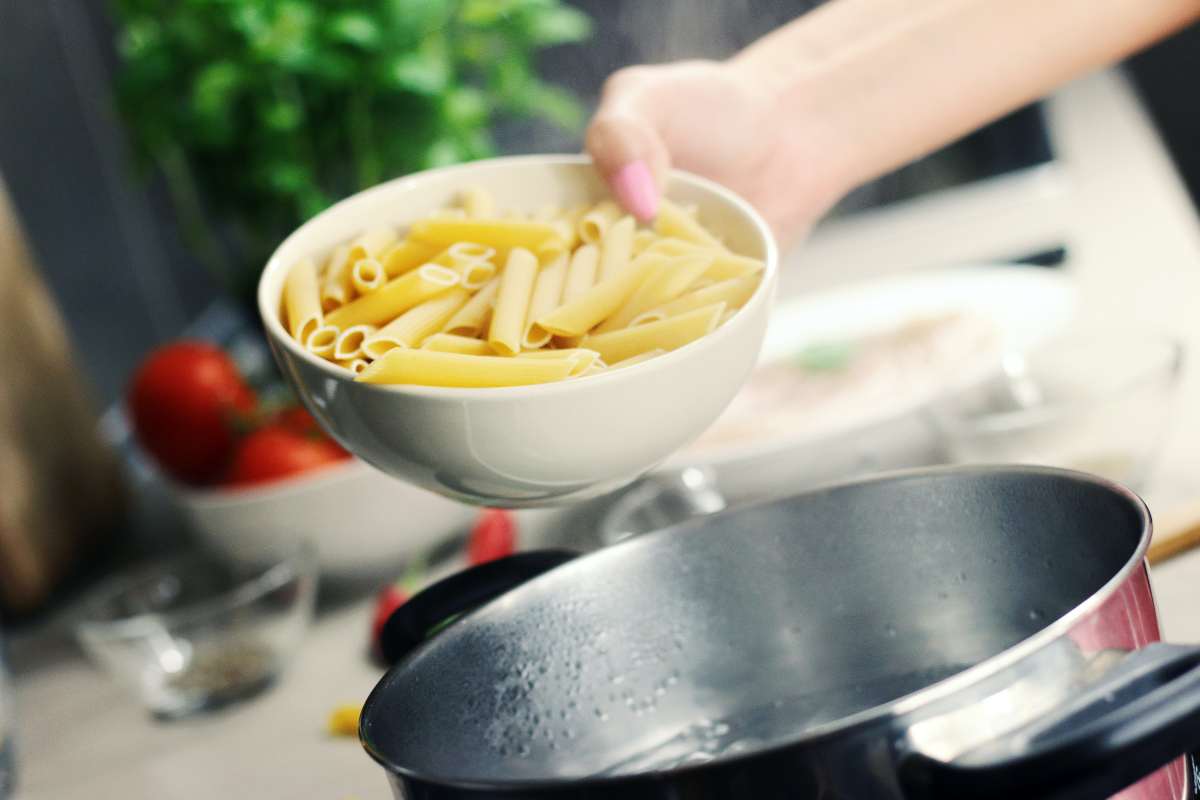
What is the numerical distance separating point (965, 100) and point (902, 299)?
1.04 feet

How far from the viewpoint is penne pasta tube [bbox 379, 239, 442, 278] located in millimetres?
595

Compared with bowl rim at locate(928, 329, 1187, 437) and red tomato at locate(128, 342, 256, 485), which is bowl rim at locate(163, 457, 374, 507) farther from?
bowl rim at locate(928, 329, 1187, 437)

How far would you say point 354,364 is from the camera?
53 centimetres

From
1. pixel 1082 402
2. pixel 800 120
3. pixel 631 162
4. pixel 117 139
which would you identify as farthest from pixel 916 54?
pixel 117 139

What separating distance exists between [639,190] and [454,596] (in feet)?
0.65

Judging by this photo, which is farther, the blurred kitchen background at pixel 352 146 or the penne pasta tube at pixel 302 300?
the blurred kitchen background at pixel 352 146

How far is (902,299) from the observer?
1.23 m

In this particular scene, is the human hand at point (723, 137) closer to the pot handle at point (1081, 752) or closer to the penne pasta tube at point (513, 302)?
the penne pasta tube at point (513, 302)

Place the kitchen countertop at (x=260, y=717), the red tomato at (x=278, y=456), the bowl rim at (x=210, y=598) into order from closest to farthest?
the kitchen countertop at (x=260, y=717) < the bowl rim at (x=210, y=598) < the red tomato at (x=278, y=456)

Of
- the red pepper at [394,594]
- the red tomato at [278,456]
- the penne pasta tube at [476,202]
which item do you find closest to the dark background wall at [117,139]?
the red tomato at [278,456]

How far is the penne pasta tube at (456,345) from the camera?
54 cm

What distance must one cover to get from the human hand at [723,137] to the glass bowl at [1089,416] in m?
0.17

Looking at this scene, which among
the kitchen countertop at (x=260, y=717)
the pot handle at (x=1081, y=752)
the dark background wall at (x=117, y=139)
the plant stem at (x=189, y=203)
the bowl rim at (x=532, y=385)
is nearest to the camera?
the pot handle at (x=1081, y=752)

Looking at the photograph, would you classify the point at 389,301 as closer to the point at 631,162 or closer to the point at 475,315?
the point at 475,315
